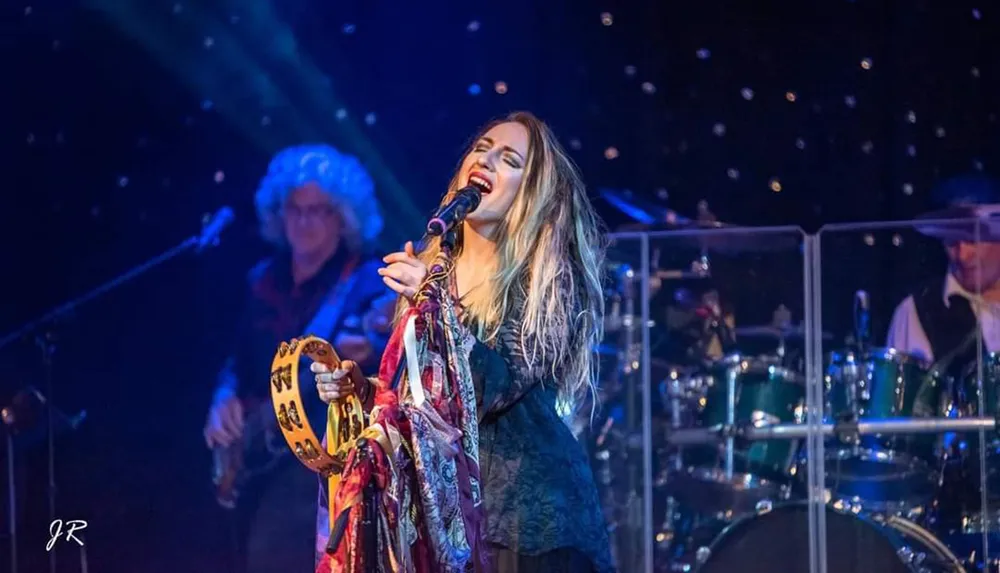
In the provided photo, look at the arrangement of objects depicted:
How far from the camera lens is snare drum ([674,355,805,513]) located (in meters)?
3.61

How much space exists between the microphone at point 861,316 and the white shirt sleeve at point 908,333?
0.21 feet

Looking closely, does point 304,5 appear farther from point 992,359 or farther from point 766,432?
point 992,359

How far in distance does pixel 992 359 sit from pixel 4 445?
2.96 meters

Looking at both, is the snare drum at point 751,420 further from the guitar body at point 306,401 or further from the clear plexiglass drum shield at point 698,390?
the guitar body at point 306,401

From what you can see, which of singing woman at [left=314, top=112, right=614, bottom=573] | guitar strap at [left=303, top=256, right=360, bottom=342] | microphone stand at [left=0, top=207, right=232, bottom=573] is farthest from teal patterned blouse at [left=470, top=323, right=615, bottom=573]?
microphone stand at [left=0, top=207, right=232, bottom=573]

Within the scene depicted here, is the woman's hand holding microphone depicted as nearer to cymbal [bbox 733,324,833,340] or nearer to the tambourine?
the tambourine

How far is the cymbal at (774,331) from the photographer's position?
12.0 feet

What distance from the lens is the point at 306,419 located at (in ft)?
6.23

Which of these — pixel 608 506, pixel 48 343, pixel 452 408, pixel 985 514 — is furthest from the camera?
pixel 48 343

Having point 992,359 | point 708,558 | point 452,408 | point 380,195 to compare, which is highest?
point 380,195

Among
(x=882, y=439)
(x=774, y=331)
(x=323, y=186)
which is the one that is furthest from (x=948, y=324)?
(x=323, y=186)

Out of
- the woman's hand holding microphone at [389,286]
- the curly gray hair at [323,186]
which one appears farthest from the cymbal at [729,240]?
the woman's hand holding microphone at [389,286]

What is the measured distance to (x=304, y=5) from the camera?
4.11 meters

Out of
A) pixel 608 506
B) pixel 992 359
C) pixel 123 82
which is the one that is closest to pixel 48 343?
pixel 123 82
